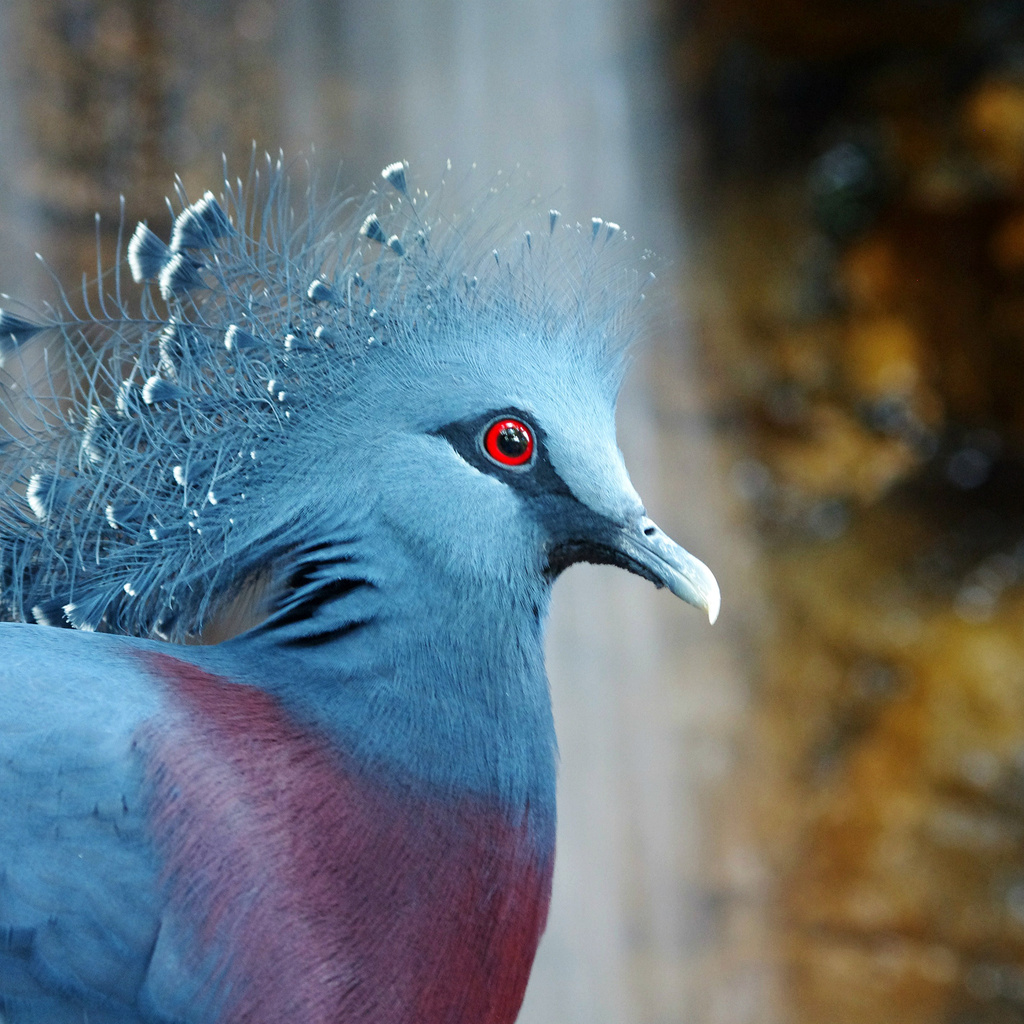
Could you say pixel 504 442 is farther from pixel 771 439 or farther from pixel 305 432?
pixel 771 439

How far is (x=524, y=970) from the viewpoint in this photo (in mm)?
1158

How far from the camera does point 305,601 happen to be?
1.16 metres

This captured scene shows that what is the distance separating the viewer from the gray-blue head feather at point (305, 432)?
1.17 metres

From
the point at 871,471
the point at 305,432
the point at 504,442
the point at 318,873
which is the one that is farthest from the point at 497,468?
the point at 871,471

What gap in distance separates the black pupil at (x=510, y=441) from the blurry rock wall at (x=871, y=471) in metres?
3.45

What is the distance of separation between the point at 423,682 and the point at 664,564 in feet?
1.01

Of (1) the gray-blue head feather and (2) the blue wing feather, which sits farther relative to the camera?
(1) the gray-blue head feather

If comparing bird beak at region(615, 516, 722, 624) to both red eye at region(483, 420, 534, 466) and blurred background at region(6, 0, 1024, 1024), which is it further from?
blurred background at region(6, 0, 1024, 1024)

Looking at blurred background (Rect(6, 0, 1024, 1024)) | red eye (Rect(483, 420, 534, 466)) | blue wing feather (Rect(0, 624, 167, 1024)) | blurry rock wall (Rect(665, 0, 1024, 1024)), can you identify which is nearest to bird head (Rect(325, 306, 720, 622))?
red eye (Rect(483, 420, 534, 466))

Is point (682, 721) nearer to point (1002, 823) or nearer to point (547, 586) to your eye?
point (1002, 823)

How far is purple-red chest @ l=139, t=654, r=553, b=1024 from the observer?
1012 millimetres

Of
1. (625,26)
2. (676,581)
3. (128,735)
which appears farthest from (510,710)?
(625,26)

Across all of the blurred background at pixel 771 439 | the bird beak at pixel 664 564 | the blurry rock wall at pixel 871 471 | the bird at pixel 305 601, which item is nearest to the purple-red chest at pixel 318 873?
the bird at pixel 305 601

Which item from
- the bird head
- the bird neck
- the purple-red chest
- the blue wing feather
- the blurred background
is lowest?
the blue wing feather
